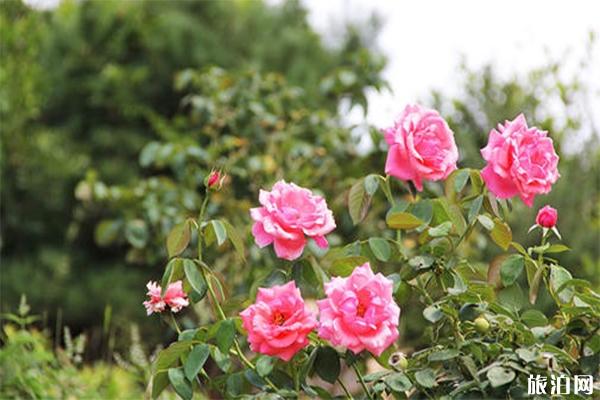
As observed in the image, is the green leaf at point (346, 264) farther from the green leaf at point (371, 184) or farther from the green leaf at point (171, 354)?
the green leaf at point (171, 354)

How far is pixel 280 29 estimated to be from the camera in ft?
25.8

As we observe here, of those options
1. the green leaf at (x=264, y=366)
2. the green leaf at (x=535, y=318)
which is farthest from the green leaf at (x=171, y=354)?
the green leaf at (x=535, y=318)

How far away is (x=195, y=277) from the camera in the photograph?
1.62 metres

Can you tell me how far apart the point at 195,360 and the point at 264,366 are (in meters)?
0.10

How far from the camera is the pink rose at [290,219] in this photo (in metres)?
1.57

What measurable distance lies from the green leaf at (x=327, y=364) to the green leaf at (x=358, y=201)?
0.31 m

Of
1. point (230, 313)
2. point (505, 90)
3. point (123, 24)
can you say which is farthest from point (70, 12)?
point (230, 313)

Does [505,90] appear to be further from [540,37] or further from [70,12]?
[70,12]

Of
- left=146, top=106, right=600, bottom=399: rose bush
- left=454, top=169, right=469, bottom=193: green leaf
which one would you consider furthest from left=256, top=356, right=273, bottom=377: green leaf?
left=454, top=169, right=469, bottom=193: green leaf

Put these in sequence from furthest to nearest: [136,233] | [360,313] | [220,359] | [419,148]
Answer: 1. [136,233]
2. [419,148]
3. [220,359]
4. [360,313]

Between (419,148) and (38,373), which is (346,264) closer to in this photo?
(419,148)

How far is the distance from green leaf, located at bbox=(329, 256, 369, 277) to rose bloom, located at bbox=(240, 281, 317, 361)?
0.14 meters

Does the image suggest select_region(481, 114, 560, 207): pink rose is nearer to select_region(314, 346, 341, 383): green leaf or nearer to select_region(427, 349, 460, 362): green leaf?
select_region(427, 349, 460, 362): green leaf

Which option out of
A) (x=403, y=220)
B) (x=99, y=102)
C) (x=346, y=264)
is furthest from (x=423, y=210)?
(x=99, y=102)
